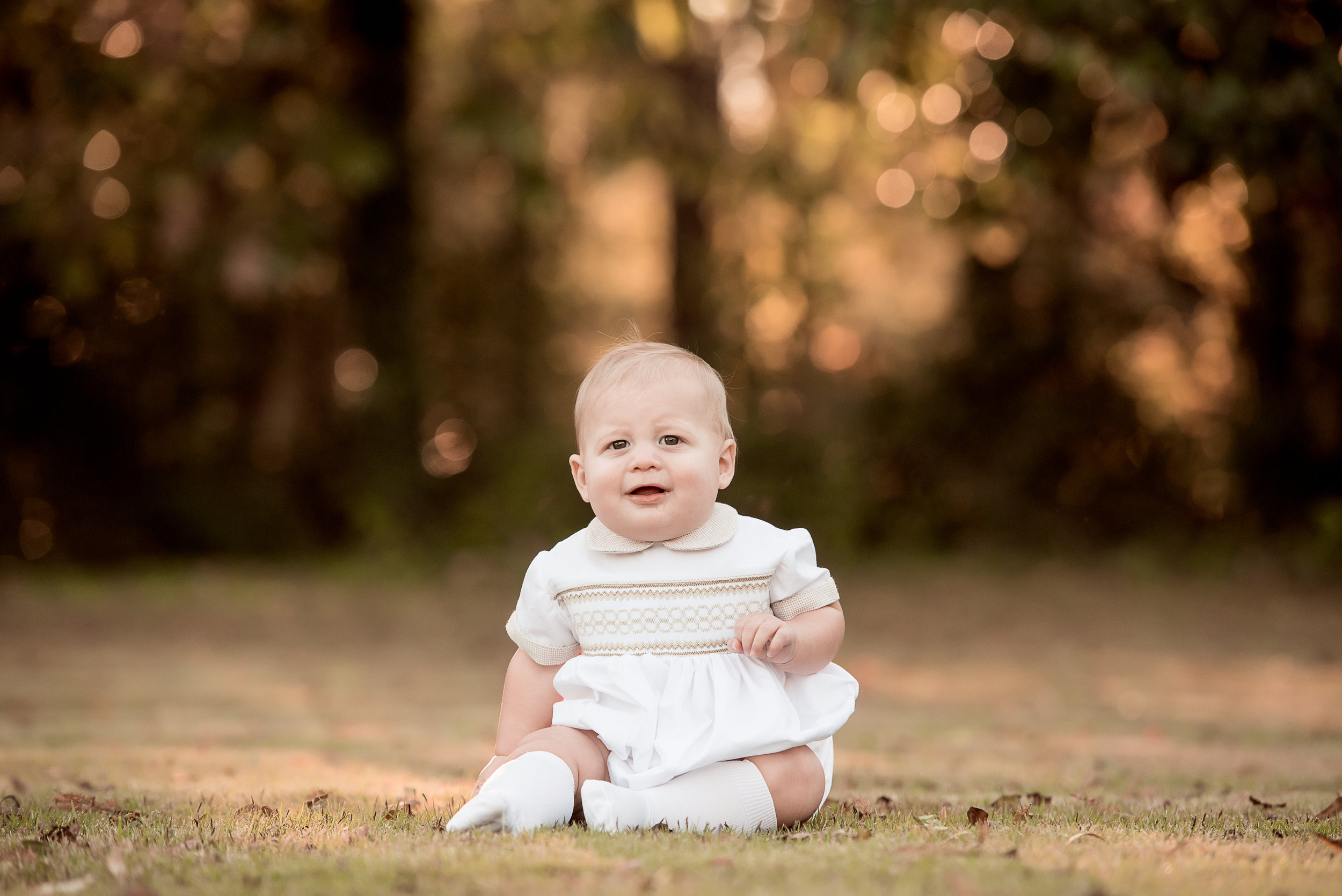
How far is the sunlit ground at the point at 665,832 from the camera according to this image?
7.70ft

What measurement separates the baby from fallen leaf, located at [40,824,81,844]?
843 millimetres

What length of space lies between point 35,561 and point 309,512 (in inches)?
104

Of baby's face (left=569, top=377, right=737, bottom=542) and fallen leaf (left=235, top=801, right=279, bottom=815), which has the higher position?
baby's face (left=569, top=377, right=737, bottom=542)

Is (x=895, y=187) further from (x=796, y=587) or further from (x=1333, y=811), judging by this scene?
(x=796, y=587)

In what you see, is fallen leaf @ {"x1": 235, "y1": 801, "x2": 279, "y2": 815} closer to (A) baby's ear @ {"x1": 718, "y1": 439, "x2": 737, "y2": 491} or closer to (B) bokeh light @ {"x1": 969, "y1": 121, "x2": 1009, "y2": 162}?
(A) baby's ear @ {"x1": 718, "y1": 439, "x2": 737, "y2": 491}

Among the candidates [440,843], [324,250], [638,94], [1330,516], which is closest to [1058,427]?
[1330,516]

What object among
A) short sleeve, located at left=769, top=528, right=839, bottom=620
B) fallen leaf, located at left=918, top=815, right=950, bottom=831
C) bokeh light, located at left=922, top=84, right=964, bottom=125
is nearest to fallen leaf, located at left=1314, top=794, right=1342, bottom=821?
fallen leaf, located at left=918, top=815, right=950, bottom=831

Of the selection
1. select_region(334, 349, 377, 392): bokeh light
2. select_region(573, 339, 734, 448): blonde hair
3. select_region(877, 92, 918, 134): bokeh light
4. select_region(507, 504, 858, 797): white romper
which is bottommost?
select_region(507, 504, 858, 797): white romper

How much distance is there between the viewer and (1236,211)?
13.9 meters

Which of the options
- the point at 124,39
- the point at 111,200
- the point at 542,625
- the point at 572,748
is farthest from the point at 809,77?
the point at 572,748

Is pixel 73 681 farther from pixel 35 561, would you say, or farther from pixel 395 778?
pixel 35 561

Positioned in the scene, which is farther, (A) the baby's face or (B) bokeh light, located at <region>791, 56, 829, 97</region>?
(B) bokeh light, located at <region>791, 56, 829, 97</region>

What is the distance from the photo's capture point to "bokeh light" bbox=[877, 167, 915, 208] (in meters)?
14.7

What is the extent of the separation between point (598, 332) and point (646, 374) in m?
10.1
